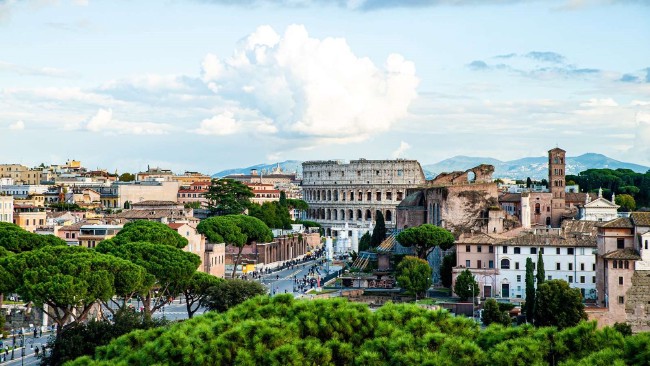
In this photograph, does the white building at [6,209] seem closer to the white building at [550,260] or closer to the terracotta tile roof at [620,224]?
the white building at [550,260]

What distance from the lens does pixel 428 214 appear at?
84062 mm

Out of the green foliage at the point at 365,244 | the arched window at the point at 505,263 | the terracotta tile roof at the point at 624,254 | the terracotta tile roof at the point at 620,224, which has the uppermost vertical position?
the terracotta tile roof at the point at 620,224

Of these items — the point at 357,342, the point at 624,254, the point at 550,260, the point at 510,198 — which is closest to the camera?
the point at 357,342

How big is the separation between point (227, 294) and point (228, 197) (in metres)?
53.8

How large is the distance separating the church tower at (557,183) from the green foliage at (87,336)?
58061mm

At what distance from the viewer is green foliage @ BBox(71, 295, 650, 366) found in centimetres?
2848

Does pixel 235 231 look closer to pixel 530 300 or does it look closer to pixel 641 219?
pixel 530 300

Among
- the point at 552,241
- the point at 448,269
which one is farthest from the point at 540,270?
the point at 448,269

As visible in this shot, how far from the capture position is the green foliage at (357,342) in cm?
2848

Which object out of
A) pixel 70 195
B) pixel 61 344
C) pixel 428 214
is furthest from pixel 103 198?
pixel 61 344

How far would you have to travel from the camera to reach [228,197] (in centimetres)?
10231

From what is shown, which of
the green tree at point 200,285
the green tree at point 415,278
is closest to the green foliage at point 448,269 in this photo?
the green tree at point 415,278

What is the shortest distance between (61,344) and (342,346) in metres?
14.1

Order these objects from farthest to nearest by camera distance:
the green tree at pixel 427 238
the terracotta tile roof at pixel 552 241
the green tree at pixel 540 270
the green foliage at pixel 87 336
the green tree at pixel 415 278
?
the green tree at pixel 427 238 < the terracotta tile roof at pixel 552 241 < the green tree at pixel 415 278 < the green tree at pixel 540 270 < the green foliage at pixel 87 336
